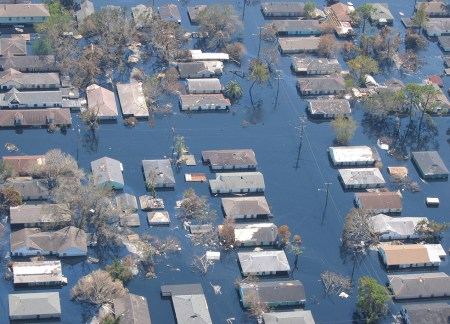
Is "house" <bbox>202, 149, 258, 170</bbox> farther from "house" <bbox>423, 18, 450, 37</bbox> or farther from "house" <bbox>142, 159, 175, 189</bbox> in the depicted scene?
"house" <bbox>423, 18, 450, 37</bbox>

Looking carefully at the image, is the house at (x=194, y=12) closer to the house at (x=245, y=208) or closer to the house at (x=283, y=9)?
the house at (x=283, y=9)

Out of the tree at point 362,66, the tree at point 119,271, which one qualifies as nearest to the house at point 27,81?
the tree at point 119,271

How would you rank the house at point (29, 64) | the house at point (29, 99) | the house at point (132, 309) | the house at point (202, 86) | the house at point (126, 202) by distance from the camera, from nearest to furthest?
the house at point (132, 309) < the house at point (126, 202) < the house at point (29, 99) < the house at point (202, 86) < the house at point (29, 64)

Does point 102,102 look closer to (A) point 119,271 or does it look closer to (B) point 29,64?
(B) point 29,64

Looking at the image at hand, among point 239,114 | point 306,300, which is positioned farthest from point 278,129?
point 306,300

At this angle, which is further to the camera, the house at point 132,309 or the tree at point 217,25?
the tree at point 217,25

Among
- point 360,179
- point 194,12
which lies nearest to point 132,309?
point 360,179
